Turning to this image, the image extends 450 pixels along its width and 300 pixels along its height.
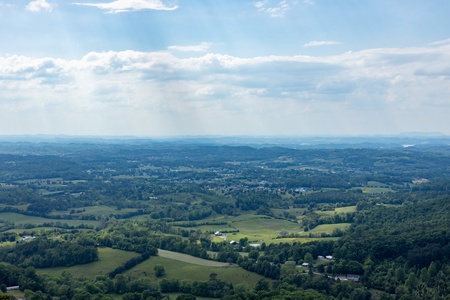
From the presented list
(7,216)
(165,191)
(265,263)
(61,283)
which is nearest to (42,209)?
(7,216)

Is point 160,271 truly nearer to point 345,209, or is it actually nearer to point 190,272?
point 190,272

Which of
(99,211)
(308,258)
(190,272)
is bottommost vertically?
(99,211)

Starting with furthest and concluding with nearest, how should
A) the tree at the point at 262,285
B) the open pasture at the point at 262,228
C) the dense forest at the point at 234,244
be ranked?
the open pasture at the point at 262,228 → the tree at the point at 262,285 → the dense forest at the point at 234,244

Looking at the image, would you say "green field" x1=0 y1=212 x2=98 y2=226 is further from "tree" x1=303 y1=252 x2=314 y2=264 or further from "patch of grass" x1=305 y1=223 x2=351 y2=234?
"tree" x1=303 y1=252 x2=314 y2=264

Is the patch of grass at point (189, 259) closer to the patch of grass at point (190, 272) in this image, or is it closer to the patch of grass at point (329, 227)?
the patch of grass at point (190, 272)

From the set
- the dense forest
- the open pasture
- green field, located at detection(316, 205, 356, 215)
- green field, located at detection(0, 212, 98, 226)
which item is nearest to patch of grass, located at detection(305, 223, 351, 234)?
the dense forest

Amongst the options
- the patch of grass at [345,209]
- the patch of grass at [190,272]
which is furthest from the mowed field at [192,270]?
the patch of grass at [345,209]

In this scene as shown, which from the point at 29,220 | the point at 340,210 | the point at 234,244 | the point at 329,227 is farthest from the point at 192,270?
the point at 340,210

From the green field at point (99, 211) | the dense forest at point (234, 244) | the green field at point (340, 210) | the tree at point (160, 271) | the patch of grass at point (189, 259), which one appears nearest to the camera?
the dense forest at point (234, 244)

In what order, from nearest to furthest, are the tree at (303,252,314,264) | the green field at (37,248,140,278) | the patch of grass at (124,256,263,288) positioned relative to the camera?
the patch of grass at (124,256,263,288), the green field at (37,248,140,278), the tree at (303,252,314,264)
